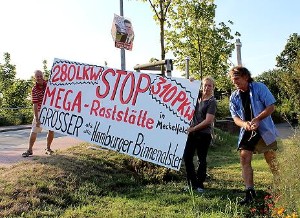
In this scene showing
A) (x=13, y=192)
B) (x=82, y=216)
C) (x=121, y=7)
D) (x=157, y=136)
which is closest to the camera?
(x=82, y=216)

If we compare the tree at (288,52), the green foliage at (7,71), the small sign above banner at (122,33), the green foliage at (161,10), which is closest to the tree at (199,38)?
the green foliage at (161,10)

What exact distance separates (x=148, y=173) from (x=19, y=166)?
2.06m

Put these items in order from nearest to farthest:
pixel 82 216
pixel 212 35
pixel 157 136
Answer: pixel 82 216 < pixel 157 136 < pixel 212 35

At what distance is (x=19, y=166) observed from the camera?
7016mm

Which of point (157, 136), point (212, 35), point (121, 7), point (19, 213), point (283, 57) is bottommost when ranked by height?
point (19, 213)

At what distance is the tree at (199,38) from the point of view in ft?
60.3

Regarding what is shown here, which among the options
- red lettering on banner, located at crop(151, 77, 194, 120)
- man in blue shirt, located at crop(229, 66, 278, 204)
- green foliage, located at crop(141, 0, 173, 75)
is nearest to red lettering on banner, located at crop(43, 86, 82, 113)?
red lettering on banner, located at crop(151, 77, 194, 120)

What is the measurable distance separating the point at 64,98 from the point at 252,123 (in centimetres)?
326

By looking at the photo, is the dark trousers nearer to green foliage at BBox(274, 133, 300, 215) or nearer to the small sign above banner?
green foliage at BBox(274, 133, 300, 215)

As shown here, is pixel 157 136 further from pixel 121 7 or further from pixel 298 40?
pixel 298 40

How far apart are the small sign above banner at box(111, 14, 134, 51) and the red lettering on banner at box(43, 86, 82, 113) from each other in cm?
250

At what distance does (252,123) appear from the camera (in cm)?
566

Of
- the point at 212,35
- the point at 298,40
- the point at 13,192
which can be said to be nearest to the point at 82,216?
the point at 13,192

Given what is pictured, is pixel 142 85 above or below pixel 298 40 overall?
below
